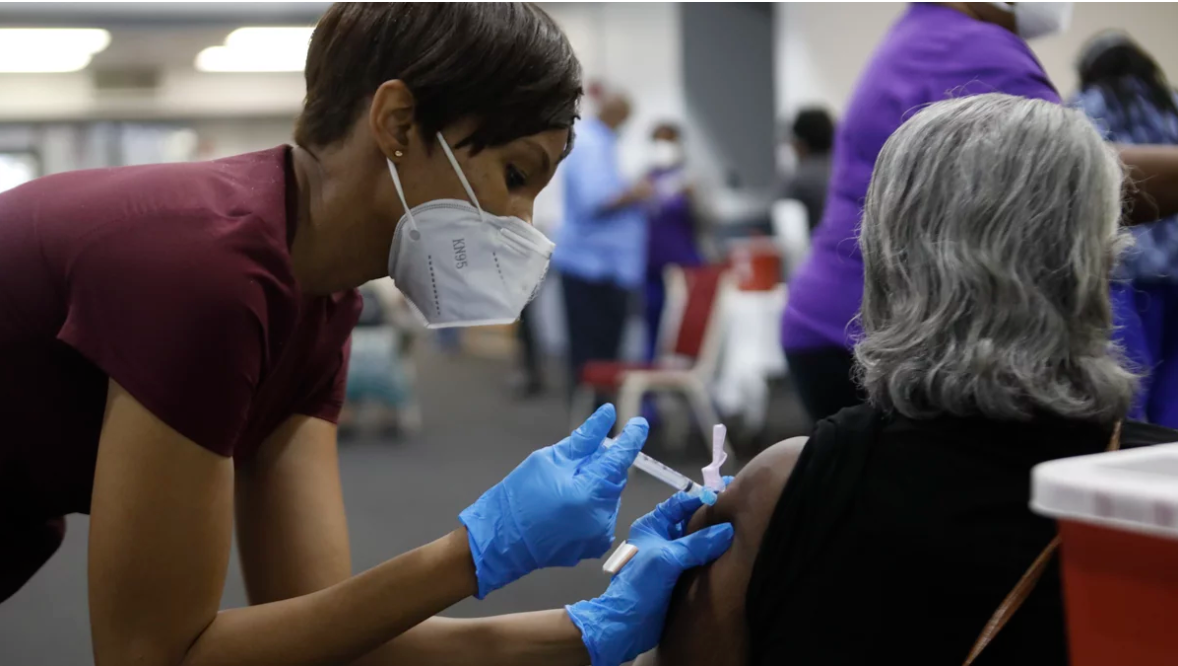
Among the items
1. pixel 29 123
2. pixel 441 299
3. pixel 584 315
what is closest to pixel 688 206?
pixel 584 315

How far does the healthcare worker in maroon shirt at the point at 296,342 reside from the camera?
3.17 feet

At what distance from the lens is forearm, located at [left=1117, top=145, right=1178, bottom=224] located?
1385 millimetres

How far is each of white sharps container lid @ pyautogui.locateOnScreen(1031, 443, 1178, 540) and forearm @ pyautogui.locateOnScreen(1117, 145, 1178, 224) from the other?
837 mm

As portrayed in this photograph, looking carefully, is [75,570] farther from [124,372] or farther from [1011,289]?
[1011,289]

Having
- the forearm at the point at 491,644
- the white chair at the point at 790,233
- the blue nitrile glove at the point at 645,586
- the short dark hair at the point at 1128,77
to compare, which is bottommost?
the white chair at the point at 790,233

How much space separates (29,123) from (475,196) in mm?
11681

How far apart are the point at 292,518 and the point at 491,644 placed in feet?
0.90

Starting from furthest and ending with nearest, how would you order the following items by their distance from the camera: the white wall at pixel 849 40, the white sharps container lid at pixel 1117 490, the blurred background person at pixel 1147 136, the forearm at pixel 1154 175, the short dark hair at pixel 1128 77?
the white wall at pixel 849 40 < the short dark hair at pixel 1128 77 < the blurred background person at pixel 1147 136 < the forearm at pixel 1154 175 < the white sharps container lid at pixel 1117 490

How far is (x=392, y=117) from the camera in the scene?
1.08 m

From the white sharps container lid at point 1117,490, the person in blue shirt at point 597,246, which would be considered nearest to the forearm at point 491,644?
the white sharps container lid at point 1117,490

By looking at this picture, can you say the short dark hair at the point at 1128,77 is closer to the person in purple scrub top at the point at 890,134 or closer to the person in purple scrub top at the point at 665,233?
the person in purple scrub top at the point at 890,134

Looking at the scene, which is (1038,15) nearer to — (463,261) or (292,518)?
(463,261)

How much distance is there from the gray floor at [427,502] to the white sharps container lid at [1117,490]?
226 centimetres

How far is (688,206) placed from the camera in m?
5.35
